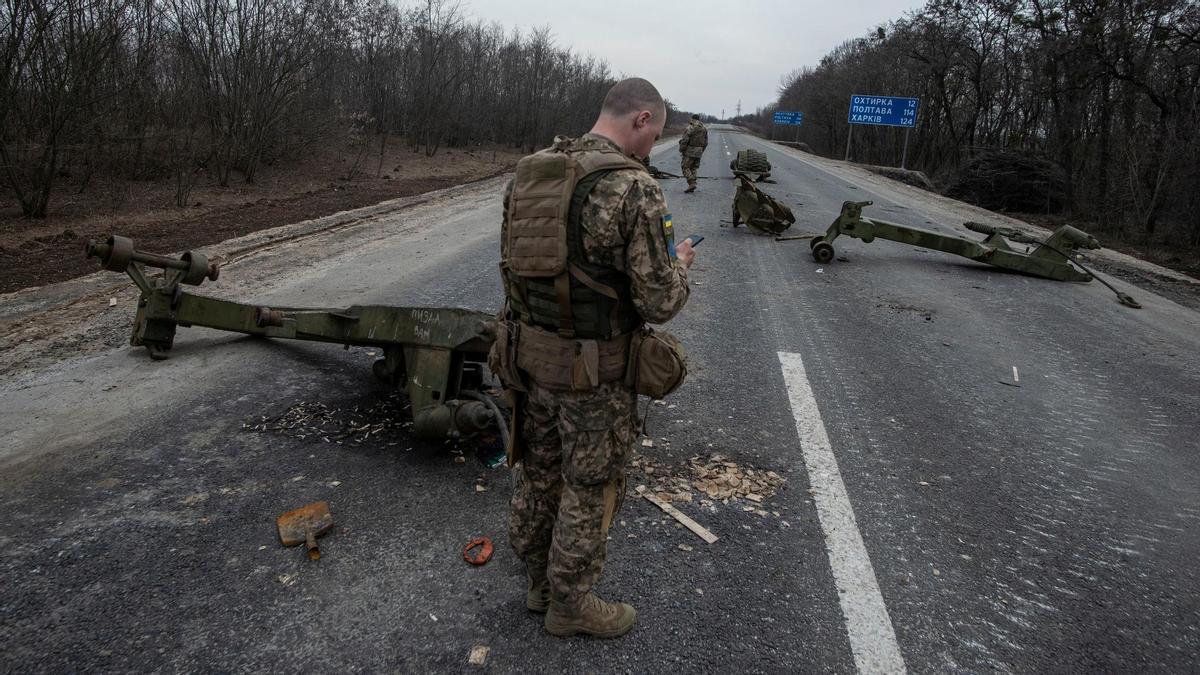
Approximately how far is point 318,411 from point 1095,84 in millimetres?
21273

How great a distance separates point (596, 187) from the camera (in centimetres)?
211

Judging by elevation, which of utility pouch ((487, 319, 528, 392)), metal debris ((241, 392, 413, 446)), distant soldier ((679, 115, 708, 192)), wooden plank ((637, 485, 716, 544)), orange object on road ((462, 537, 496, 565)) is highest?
distant soldier ((679, 115, 708, 192))

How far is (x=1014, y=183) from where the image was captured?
21.5m

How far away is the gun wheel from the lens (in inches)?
340

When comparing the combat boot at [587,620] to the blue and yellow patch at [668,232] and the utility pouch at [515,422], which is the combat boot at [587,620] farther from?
the blue and yellow patch at [668,232]

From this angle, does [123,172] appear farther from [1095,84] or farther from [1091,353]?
[1095,84]

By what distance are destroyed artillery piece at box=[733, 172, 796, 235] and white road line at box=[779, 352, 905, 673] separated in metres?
6.59

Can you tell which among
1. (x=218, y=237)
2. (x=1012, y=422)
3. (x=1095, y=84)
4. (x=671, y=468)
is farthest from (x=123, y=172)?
(x=1095, y=84)

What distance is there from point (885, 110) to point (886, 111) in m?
0.08

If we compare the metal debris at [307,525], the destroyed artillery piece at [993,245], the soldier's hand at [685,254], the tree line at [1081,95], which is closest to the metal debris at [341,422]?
the metal debris at [307,525]

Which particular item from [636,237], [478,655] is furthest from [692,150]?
[478,655]

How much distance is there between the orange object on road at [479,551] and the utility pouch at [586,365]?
992 mm

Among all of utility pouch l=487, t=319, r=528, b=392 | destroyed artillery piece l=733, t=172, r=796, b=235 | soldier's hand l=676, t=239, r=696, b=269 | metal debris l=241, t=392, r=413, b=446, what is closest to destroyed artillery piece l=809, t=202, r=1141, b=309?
destroyed artillery piece l=733, t=172, r=796, b=235

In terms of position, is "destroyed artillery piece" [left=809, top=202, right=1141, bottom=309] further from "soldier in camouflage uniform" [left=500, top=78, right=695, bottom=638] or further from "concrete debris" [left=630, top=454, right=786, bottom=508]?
"soldier in camouflage uniform" [left=500, top=78, right=695, bottom=638]
